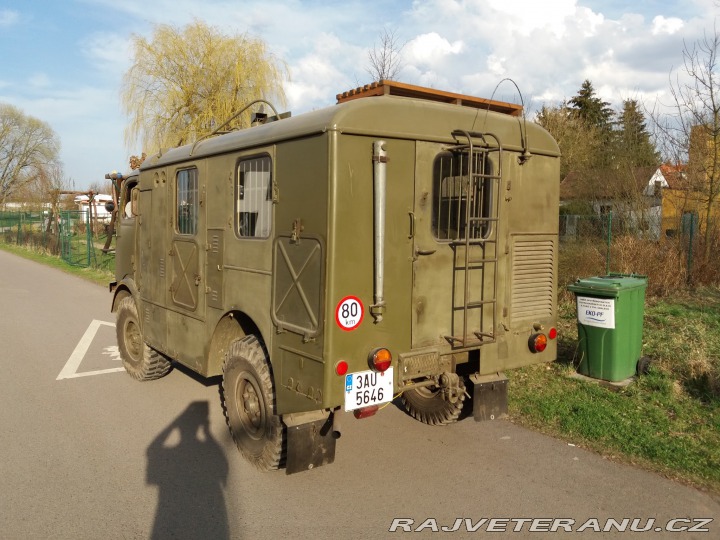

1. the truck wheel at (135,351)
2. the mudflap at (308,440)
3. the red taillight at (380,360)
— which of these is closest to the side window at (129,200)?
the truck wheel at (135,351)

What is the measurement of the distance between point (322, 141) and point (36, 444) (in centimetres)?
359

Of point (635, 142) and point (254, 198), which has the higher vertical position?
point (635, 142)

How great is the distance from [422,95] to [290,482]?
3100 mm

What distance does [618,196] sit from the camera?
1256 cm

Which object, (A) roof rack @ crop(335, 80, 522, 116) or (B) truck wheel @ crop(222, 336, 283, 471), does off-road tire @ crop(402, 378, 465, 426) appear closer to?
(B) truck wheel @ crop(222, 336, 283, 471)

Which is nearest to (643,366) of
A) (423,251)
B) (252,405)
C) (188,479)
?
(423,251)

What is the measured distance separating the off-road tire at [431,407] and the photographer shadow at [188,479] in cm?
182

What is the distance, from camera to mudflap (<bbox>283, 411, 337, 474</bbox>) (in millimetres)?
3732

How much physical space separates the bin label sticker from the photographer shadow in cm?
406

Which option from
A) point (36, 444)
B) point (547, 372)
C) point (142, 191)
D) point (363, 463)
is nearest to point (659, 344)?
point (547, 372)

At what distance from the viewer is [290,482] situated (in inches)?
161

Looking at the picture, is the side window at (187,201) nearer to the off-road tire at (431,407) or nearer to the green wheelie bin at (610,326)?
the off-road tire at (431,407)

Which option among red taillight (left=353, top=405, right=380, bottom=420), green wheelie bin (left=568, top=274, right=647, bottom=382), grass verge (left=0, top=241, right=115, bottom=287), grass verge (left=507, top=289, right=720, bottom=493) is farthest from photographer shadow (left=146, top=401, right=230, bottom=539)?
grass verge (left=0, top=241, right=115, bottom=287)

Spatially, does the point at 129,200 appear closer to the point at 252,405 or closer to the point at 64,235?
the point at 252,405
